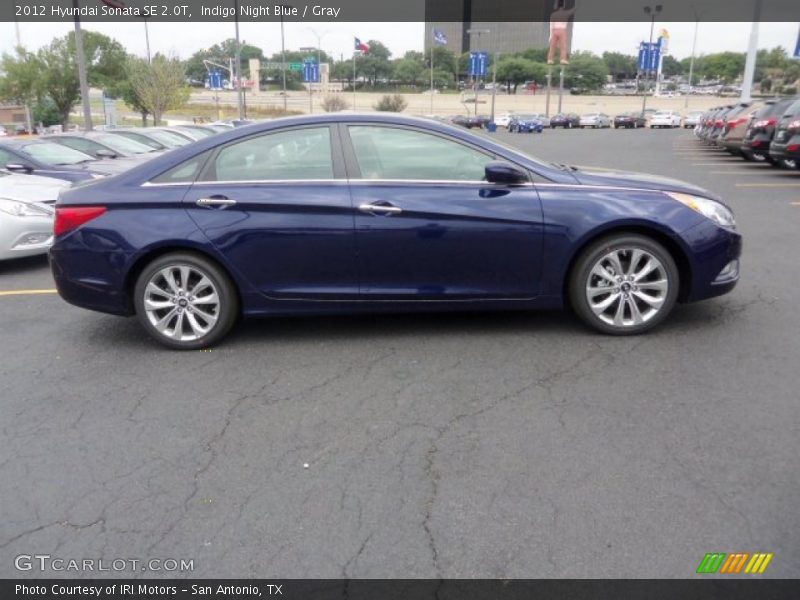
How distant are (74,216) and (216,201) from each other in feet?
3.35

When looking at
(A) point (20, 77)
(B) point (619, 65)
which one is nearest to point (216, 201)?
(A) point (20, 77)

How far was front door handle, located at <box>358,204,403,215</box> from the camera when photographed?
4566 mm

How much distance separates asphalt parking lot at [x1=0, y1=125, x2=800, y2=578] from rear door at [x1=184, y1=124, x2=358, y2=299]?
1.73ft

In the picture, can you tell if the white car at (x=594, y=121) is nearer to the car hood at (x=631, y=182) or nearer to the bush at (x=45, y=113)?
the bush at (x=45, y=113)

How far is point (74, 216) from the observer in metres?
4.71

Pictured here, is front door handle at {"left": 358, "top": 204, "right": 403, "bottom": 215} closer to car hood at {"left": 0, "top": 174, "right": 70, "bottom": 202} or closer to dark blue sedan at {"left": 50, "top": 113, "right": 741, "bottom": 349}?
dark blue sedan at {"left": 50, "top": 113, "right": 741, "bottom": 349}

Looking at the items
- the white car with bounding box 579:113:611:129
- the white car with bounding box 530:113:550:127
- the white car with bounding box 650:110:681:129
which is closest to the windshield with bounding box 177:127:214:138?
the white car with bounding box 530:113:550:127

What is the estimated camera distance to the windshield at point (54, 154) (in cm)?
1088

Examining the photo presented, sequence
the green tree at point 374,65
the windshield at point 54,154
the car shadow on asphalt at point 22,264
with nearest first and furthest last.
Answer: the car shadow on asphalt at point 22,264, the windshield at point 54,154, the green tree at point 374,65

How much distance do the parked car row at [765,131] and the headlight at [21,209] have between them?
548 inches
